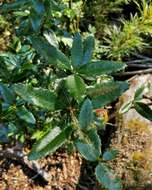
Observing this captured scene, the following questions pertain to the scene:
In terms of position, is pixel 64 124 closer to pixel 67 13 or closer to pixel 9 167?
pixel 67 13

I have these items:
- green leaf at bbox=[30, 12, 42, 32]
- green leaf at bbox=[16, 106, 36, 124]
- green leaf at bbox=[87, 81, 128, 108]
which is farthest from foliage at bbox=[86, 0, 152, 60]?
green leaf at bbox=[87, 81, 128, 108]

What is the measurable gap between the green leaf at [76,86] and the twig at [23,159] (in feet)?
4.01

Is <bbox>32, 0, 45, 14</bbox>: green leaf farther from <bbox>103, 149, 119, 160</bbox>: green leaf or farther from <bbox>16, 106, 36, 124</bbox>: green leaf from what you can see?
<bbox>103, 149, 119, 160</bbox>: green leaf

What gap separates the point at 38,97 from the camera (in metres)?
0.88

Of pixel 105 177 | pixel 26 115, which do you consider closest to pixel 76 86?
pixel 105 177

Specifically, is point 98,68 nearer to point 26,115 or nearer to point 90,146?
point 90,146

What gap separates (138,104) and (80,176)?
106 cm

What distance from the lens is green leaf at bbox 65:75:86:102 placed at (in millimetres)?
863

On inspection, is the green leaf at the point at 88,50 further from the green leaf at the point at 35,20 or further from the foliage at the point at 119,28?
the foliage at the point at 119,28

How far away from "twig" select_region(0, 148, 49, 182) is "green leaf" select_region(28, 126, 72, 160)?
120 cm

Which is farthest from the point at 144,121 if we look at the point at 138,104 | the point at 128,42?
the point at 138,104

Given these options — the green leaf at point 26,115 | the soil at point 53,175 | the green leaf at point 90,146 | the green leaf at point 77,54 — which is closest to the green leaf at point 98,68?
the green leaf at point 77,54

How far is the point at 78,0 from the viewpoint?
2.09 m

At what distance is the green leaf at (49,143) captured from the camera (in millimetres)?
847
